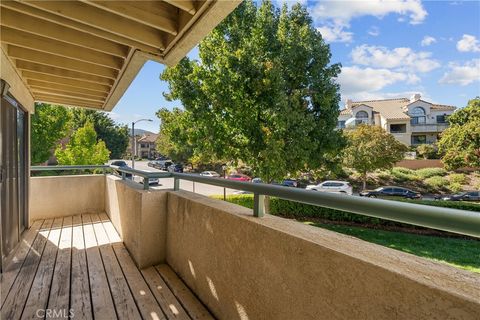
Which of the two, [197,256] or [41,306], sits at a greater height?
[197,256]

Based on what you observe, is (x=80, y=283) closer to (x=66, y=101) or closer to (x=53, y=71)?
(x=53, y=71)

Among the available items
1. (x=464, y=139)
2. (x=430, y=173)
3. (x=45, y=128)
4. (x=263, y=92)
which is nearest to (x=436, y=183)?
(x=430, y=173)

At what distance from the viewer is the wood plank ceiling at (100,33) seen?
201 cm

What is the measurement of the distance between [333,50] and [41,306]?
453 inches

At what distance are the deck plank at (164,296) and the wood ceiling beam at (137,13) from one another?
2.31 meters

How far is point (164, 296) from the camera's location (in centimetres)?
242

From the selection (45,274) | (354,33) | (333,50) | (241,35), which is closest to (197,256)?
(45,274)

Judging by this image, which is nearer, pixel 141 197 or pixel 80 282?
pixel 80 282

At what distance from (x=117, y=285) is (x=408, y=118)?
36.5m

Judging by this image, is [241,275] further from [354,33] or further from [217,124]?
[354,33]

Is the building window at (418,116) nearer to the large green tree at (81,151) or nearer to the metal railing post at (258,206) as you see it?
the large green tree at (81,151)

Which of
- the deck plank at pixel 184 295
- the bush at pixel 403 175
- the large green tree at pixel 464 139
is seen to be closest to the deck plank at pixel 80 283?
the deck plank at pixel 184 295

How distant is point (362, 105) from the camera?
33094mm

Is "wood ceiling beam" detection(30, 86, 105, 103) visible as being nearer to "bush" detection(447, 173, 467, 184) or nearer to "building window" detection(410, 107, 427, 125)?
"bush" detection(447, 173, 467, 184)
